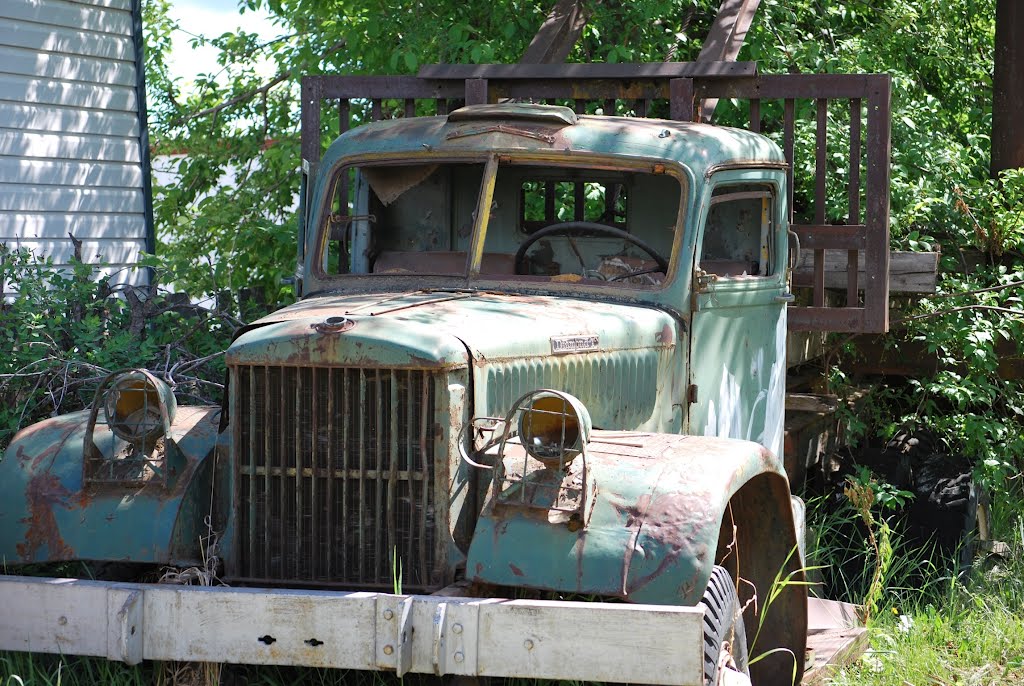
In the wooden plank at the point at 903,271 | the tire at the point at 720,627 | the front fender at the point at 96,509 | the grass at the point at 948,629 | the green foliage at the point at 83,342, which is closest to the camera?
the tire at the point at 720,627

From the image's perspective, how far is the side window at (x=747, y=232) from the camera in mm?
4863

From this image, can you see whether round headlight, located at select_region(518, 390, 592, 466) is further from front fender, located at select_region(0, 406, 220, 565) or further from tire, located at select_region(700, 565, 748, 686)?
front fender, located at select_region(0, 406, 220, 565)

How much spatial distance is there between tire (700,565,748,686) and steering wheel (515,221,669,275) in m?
1.42

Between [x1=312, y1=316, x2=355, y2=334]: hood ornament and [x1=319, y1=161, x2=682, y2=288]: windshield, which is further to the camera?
[x1=319, y1=161, x2=682, y2=288]: windshield

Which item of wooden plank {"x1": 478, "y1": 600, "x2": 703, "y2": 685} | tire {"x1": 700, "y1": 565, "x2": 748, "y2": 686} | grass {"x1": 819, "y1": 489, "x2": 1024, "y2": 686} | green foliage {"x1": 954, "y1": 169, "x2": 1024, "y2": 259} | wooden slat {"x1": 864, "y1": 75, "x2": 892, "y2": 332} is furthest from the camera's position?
green foliage {"x1": 954, "y1": 169, "x2": 1024, "y2": 259}

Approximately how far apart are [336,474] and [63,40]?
6.78 m

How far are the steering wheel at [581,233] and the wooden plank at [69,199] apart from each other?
17.8 feet

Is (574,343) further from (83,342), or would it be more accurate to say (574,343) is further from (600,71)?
(83,342)

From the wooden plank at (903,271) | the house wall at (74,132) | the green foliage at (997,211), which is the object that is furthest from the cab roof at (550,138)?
the house wall at (74,132)

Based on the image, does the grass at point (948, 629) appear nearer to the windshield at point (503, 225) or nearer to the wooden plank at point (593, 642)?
the wooden plank at point (593, 642)

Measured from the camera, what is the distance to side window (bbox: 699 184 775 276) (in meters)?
4.86

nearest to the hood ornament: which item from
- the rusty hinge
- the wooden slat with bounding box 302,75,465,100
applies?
the rusty hinge

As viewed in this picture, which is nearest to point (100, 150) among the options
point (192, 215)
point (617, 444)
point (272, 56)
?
point (192, 215)

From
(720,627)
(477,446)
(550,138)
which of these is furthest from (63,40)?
(720,627)
